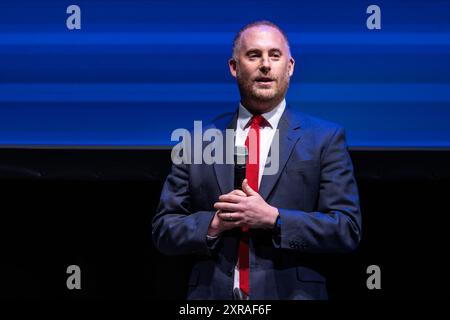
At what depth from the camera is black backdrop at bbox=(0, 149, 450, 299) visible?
2248mm

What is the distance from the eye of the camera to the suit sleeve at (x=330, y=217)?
148cm

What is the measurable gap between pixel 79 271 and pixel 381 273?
1.15 m

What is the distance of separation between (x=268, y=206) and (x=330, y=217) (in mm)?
170

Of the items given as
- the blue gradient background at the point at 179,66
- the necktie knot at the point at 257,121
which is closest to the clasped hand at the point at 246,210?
the necktie knot at the point at 257,121

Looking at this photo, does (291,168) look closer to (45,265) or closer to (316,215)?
(316,215)

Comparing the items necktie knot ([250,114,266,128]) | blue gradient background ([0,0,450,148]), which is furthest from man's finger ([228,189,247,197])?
blue gradient background ([0,0,450,148])

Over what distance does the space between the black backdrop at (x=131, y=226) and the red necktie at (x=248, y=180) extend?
723mm

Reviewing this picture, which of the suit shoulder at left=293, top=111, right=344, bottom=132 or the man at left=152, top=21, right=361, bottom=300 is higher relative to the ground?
the suit shoulder at left=293, top=111, right=344, bottom=132

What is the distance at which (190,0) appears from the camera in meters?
2.30

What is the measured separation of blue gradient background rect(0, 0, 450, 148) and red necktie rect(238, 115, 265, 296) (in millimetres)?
652

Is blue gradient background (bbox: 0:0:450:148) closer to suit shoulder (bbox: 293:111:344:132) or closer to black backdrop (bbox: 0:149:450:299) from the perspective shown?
black backdrop (bbox: 0:149:450:299)

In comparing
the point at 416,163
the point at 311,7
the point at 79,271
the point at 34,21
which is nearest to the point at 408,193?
the point at 416,163

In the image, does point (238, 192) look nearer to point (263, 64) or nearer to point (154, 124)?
point (263, 64)

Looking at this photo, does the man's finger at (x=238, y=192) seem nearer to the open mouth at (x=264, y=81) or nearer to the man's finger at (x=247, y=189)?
the man's finger at (x=247, y=189)
